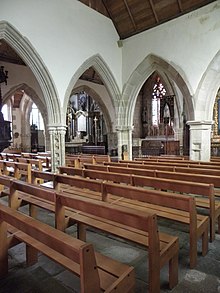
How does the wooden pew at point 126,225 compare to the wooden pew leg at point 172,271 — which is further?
the wooden pew leg at point 172,271

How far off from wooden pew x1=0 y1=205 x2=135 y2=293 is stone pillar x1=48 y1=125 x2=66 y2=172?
4737 millimetres

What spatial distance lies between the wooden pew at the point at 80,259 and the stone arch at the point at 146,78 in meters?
5.94

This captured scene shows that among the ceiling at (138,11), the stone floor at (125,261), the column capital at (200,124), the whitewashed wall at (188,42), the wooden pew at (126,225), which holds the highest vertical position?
the ceiling at (138,11)

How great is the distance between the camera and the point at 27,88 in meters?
9.94

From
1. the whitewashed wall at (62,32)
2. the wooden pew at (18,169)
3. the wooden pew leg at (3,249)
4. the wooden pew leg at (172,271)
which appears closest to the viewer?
the wooden pew leg at (172,271)

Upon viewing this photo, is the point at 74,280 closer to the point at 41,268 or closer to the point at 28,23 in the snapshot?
the point at 41,268

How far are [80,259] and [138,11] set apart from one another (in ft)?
24.6

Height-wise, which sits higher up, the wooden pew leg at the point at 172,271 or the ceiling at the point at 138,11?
the ceiling at the point at 138,11

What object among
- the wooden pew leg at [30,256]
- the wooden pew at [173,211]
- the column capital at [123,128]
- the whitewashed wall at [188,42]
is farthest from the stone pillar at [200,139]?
the wooden pew leg at [30,256]

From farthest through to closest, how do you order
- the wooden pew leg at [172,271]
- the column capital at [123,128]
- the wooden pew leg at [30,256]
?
the column capital at [123,128]
the wooden pew leg at [30,256]
the wooden pew leg at [172,271]

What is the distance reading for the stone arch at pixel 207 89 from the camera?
616cm

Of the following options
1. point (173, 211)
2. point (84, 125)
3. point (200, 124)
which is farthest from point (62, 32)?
point (84, 125)

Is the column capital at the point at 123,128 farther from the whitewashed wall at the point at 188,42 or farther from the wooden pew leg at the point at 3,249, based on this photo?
the wooden pew leg at the point at 3,249

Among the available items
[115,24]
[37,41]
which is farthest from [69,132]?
[37,41]
